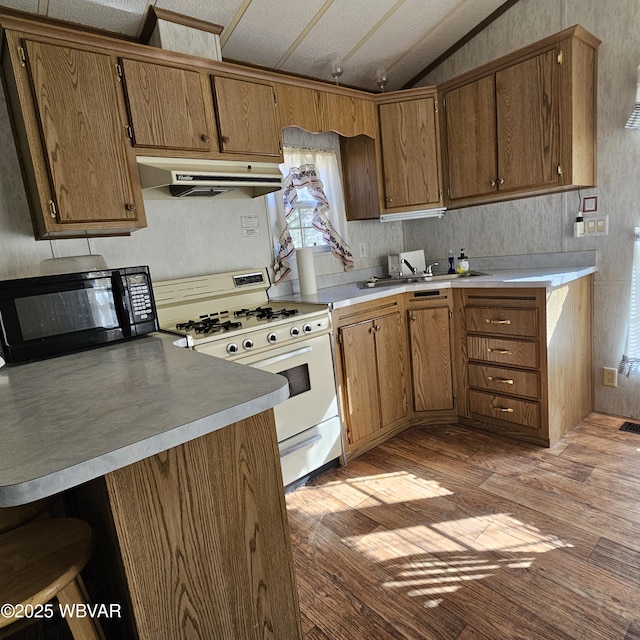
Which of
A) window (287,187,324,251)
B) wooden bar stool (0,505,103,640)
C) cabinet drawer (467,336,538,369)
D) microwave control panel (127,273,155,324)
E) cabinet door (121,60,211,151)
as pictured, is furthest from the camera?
window (287,187,324,251)

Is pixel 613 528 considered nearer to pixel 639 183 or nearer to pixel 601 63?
pixel 639 183

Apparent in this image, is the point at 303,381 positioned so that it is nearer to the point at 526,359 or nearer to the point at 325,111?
the point at 526,359

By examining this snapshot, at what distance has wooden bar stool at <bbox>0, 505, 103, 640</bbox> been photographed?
2.67ft

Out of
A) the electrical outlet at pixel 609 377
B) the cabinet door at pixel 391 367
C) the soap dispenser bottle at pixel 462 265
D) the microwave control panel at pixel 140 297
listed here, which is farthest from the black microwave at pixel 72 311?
the electrical outlet at pixel 609 377

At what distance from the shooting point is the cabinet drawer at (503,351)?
240 centimetres

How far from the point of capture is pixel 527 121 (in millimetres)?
2514

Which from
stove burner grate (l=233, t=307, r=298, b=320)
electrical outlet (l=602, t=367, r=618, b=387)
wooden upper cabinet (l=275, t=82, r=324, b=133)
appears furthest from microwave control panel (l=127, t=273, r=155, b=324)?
electrical outlet (l=602, t=367, r=618, b=387)

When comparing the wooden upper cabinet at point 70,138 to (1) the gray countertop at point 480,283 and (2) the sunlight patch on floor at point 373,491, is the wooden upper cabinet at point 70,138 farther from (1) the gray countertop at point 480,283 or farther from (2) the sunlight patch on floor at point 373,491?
(2) the sunlight patch on floor at point 373,491

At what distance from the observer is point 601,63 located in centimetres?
248

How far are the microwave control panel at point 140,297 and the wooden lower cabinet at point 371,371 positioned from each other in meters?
1.00

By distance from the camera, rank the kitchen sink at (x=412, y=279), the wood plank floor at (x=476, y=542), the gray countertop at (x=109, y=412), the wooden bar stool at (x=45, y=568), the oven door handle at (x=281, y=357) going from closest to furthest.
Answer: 1. the gray countertop at (x=109, y=412)
2. the wooden bar stool at (x=45, y=568)
3. the wood plank floor at (x=476, y=542)
4. the oven door handle at (x=281, y=357)
5. the kitchen sink at (x=412, y=279)

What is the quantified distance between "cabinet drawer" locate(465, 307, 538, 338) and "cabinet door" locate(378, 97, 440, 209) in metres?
0.90

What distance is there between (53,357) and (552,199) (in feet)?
9.70

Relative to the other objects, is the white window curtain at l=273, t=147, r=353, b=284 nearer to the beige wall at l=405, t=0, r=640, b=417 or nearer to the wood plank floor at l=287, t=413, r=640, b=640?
the beige wall at l=405, t=0, r=640, b=417
